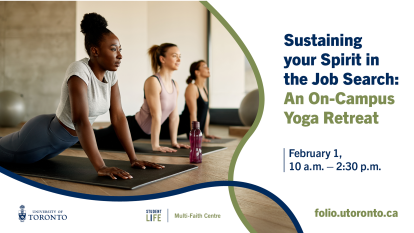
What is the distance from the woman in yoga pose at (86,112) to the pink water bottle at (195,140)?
326 mm

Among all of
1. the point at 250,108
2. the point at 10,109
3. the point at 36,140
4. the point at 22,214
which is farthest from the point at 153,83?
the point at 10,109

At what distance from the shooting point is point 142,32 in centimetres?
638

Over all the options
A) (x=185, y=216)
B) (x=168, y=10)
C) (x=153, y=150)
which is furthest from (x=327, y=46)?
(x=168, y=10)

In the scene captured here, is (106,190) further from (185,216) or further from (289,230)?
(289,230)

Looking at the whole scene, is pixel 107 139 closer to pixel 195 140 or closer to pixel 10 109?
pixel 195 140

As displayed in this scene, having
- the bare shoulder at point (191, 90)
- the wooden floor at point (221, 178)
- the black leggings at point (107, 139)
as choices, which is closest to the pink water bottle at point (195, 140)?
the wooden floor at point (221, 178)

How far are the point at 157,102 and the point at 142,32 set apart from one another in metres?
4.23

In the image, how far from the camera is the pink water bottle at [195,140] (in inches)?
79.2

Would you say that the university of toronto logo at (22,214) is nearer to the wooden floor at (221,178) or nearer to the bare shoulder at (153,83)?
the wooden floor at (221,178)

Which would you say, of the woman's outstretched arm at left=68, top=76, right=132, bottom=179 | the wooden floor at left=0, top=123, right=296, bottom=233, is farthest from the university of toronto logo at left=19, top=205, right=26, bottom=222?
the woman's outstretched arm at left=68, top=76, right=132, bottom=179

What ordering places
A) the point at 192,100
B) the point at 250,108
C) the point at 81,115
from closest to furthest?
the point at 81,115 → the point at 192,100 → the point at 250,108

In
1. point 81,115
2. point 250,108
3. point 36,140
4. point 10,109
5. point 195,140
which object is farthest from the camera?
point 10,109

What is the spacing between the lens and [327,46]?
4.39 ft

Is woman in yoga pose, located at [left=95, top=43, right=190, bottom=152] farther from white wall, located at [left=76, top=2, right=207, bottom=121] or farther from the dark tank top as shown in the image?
white wall, located at [left=76, top=2, right=207, bottom=121]
